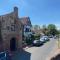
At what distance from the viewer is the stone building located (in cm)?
2766

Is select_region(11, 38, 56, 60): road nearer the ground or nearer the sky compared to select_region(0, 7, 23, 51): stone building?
nearer the ground

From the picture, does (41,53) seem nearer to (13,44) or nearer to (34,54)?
(34,54)

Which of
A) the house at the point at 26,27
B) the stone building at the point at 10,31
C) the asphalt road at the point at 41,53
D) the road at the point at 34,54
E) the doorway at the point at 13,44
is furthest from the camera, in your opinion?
the house at the point at 26,27

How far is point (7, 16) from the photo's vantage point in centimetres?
2839

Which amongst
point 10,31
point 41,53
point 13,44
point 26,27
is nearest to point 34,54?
point 41,53

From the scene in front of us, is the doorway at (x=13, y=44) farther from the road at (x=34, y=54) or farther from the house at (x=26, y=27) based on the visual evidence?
the house at (x=26, y=27)

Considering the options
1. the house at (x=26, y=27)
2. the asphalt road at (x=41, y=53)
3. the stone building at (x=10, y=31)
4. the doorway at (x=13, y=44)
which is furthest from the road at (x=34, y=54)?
the house at (x=26, y=27)

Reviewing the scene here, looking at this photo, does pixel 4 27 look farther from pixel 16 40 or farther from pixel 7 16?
pixel 16 40

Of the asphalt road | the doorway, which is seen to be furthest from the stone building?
the asphalt road

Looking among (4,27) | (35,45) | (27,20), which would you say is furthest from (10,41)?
(27,20)

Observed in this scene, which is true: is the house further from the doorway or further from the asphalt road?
the asphalt road

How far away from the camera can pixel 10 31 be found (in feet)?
97.0

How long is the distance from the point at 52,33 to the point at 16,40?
217 ft

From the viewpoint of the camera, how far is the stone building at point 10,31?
27.7 metres
